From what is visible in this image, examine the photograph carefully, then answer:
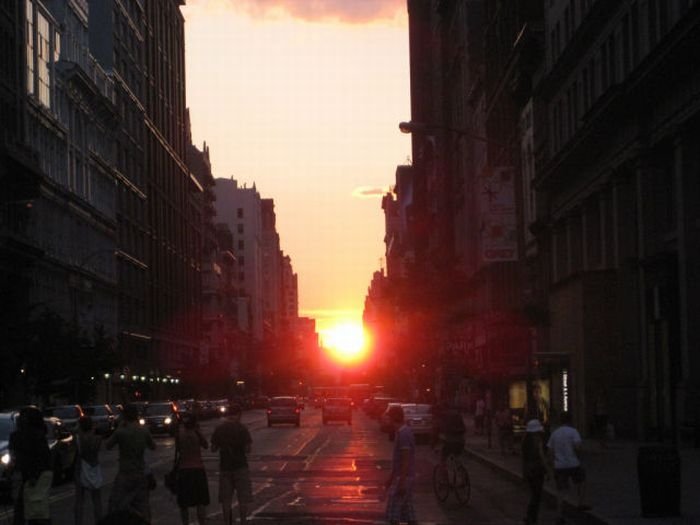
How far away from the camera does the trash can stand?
21.9 metres

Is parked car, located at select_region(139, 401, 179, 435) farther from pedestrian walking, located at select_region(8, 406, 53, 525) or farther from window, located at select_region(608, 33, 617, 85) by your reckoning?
pedestrian walking, located at select_region(8, 406, 53, 525)

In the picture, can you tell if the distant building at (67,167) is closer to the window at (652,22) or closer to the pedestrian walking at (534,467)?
the window at (652,22)

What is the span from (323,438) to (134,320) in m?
51.1

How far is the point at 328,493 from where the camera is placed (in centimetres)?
3073

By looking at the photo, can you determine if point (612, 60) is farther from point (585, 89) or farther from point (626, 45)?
point (585, 89)

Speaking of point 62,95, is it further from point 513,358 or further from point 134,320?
point 513,358

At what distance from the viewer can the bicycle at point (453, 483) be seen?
27.6m

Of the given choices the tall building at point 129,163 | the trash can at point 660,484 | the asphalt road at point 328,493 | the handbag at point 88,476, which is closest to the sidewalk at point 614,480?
the trash can at point 660,484

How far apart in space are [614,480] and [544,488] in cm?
176

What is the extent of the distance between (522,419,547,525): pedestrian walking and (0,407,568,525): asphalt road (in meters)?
1.22

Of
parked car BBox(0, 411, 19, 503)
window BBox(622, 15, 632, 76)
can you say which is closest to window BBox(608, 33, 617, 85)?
window BBox(622, 15, 632, 76)

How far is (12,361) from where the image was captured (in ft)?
204

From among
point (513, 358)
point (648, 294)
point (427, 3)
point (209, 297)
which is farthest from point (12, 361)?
point (209, 297)

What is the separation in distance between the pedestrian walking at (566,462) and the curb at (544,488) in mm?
419
